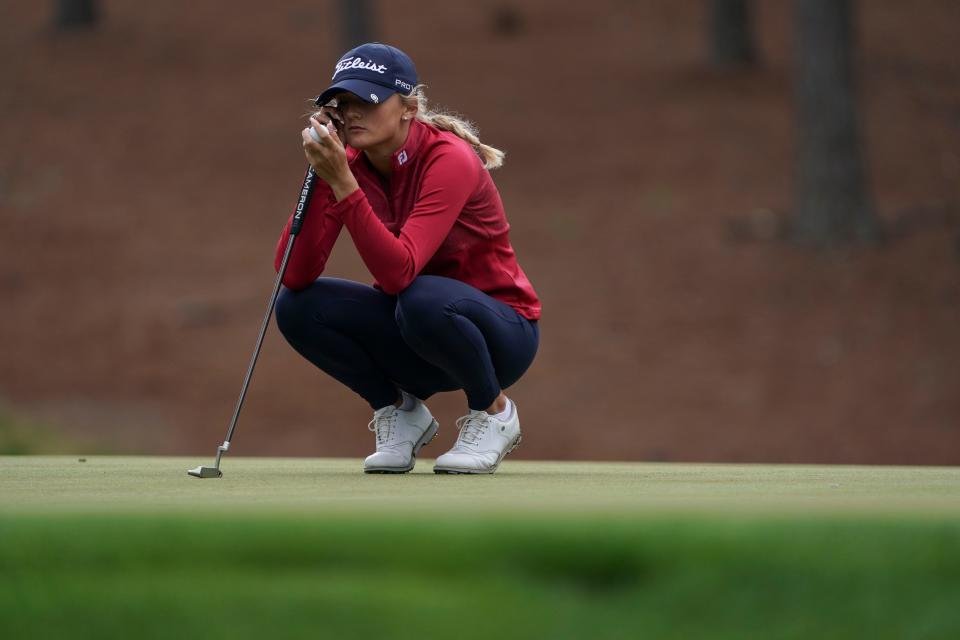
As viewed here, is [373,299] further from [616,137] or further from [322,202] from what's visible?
[616,137]

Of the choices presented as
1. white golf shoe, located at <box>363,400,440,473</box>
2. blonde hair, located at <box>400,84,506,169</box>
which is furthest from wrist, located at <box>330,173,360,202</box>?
white golf shoe, located at <box>363,400,440,473</box>

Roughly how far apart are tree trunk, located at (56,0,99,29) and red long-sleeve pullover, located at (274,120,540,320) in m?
14.9

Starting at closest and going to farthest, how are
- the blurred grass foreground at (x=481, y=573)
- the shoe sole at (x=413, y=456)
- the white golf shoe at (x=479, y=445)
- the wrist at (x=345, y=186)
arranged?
the blurred grass foreground at (x=481, y=573) < the wrist at (x=345, y=186) < the white golf shoe at (x=479, y=445) < the shoe sole at (x=413, y=456)

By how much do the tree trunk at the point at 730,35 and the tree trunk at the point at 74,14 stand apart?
7.51 meters

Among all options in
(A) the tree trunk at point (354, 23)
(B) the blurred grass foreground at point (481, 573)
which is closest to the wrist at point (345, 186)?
(B) the blurred grass foreground at point (481, 573)

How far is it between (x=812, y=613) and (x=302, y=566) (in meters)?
0.61

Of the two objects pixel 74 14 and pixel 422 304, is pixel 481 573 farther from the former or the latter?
pixel 74 14

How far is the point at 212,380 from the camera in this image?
1145 cm

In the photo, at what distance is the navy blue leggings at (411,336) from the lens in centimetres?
361

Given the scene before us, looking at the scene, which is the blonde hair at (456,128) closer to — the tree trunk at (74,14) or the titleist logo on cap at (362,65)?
the titleist logo on cap at (362,65)

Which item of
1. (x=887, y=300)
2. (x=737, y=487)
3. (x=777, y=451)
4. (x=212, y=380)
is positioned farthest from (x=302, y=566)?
(x=887, y=300)

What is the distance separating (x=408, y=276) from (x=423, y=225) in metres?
0.13

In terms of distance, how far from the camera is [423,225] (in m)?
3.54

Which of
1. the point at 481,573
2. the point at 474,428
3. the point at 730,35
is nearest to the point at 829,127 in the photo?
the point at 730,35
